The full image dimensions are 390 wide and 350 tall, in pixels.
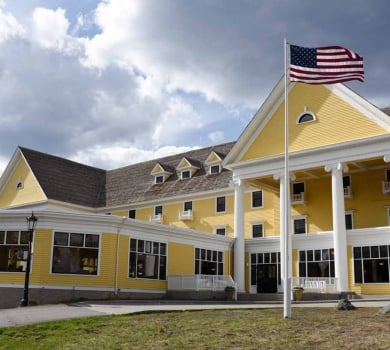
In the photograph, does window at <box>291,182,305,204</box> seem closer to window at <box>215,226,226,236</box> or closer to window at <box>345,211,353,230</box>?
window at <box>345,211,353,230</box>

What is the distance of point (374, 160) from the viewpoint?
125 feet

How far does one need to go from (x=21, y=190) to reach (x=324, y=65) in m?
39.5

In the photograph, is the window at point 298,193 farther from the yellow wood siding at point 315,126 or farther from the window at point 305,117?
the window at point 305,117

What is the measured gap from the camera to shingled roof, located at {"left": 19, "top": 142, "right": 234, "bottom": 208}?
5134 centimetres

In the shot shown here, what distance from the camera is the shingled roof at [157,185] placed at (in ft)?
164

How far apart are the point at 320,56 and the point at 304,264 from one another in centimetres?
2024

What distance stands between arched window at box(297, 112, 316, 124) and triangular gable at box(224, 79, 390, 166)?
23cm

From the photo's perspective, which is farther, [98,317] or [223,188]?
[223,188]

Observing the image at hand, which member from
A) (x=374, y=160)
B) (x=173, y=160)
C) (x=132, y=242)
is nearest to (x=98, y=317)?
(x=132, y=242)

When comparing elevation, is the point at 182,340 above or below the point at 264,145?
below

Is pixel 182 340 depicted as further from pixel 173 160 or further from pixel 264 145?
pixel 173 160

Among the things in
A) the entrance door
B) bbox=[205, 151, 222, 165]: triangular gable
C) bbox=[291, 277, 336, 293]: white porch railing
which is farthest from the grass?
bbox=[205, 151, 222, 165]: triangular gable

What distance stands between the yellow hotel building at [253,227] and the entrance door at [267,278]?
91mm

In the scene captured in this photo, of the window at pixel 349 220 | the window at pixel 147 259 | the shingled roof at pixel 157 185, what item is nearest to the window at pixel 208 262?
the window at pixel 147 259
